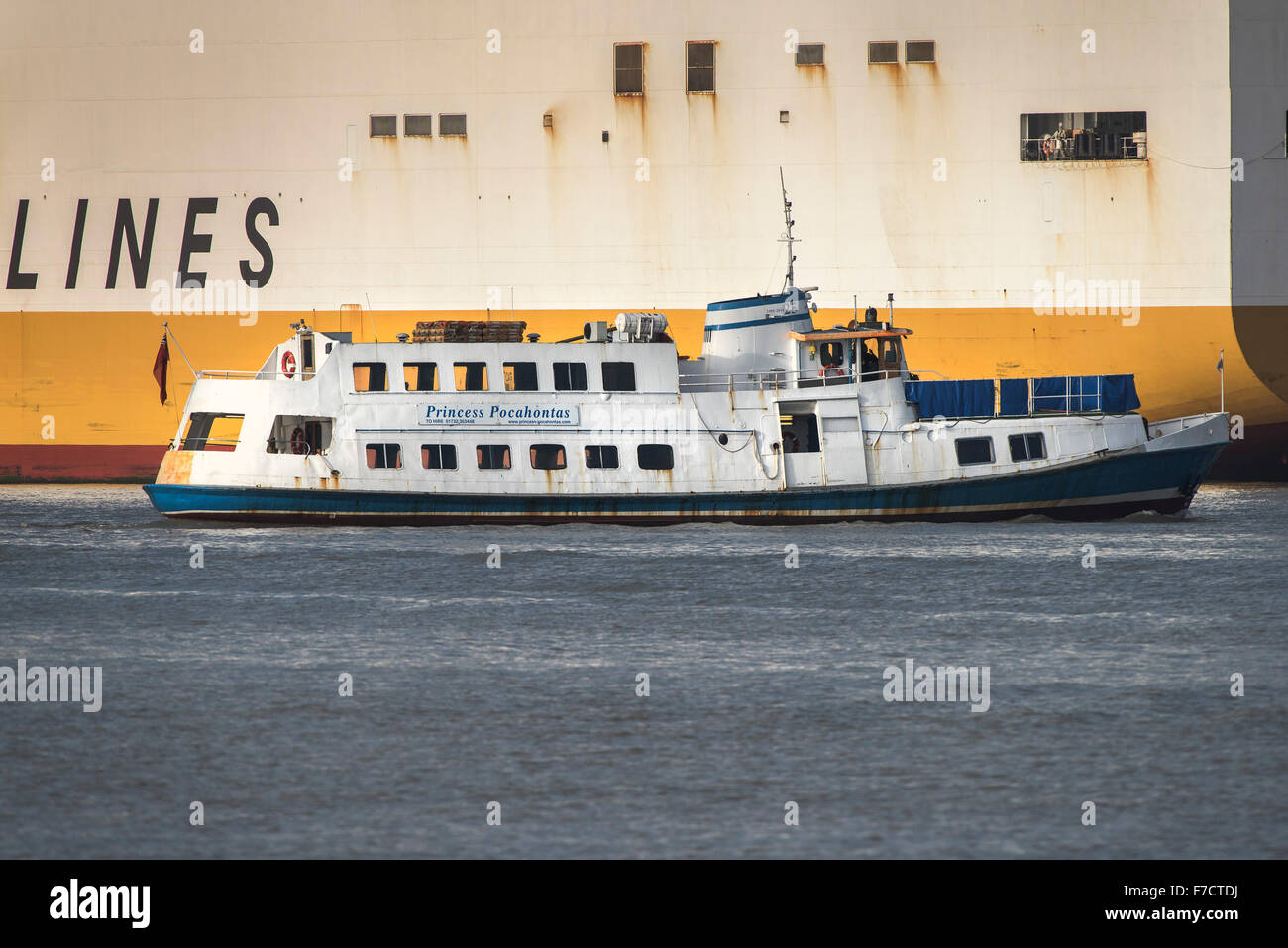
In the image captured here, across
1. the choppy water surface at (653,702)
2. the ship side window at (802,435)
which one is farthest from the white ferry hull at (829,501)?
the choppy water surface at (653,702)

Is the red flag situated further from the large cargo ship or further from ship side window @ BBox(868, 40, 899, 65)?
ship side window @ BBox(868, 40, 899, 65)

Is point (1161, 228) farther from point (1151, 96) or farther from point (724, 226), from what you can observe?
point (724, 226)

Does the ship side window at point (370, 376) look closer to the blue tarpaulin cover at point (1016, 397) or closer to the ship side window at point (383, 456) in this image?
the ship side window at point (383, 456)

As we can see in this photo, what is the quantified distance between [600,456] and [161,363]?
13339 millimetres

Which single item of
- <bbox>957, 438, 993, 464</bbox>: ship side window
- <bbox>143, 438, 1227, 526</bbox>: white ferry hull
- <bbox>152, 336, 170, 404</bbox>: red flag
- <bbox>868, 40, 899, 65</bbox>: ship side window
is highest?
<bbox>868, 40, 899, 65</bbox>: ship side window

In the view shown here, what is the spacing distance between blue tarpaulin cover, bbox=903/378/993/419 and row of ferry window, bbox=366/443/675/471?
189 inches

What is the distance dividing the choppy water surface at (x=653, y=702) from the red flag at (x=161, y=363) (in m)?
8.62

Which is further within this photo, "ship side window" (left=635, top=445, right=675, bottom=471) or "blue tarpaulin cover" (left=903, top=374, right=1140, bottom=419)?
"ship side window" (left=635, top=445, right=675, bottom=471)

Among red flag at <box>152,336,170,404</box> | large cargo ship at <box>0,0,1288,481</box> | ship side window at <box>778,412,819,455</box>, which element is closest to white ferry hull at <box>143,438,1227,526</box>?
ship side window at <box>778,412,819,455</box>

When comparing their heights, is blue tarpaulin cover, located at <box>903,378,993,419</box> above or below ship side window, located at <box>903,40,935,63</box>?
below

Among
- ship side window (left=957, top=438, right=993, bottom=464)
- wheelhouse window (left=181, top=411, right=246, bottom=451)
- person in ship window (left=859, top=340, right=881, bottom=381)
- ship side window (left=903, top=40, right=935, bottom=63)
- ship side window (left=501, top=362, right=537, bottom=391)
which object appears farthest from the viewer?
ship side window (left=903, top=40, right=935, bottom=63)

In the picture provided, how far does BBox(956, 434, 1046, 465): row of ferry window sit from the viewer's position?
27.2 meters
